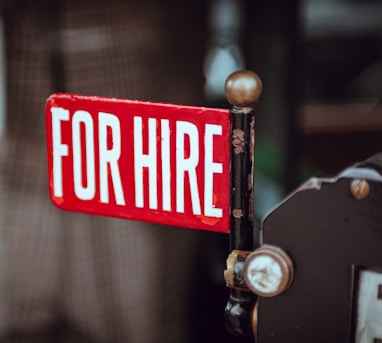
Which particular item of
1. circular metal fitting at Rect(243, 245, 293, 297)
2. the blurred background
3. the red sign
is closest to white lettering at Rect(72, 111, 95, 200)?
the red sign

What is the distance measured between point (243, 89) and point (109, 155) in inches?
7.8

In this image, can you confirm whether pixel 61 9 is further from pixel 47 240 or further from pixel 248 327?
pixel 248 327

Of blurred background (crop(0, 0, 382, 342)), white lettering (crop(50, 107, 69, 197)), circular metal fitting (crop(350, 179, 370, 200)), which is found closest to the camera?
circular metal fitting (crop(350, 179, 370, 200))

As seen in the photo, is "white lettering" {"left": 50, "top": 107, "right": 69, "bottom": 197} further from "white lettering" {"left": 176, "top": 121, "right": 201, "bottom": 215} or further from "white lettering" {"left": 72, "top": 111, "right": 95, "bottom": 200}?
"white lettering" {"left": 176, "top": 121, "right": 201, "bottom": 215}

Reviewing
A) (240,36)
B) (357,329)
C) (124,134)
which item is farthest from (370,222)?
(240,36)

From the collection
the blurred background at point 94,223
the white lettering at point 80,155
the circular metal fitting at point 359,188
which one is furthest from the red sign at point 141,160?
the blurred background at point 94,223

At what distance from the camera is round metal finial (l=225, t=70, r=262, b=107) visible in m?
0.83

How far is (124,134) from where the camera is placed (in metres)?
0.88

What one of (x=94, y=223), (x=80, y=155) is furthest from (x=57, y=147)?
(x=94, y=223)

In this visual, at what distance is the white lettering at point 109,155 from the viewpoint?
886 millimetres

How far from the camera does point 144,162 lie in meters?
0.88

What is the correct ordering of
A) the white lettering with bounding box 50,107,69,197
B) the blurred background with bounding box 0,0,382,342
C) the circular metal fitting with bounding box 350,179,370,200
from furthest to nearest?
the blurred background with bounding box 0,0,382,342
the white lettering with bounding box 50,107,69,197
the circular metal fitting with bounding box 350,179,370,200

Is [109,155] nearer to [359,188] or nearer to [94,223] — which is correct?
[359,188]

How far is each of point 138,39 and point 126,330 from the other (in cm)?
89
